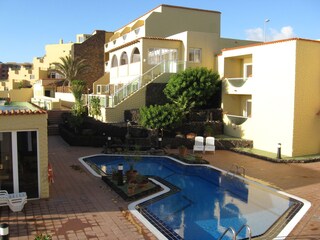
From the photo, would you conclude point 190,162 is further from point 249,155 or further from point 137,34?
point 137,34

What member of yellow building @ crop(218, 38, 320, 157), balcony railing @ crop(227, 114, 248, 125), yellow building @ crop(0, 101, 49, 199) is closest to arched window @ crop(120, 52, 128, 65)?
balcony railing @ crop(227, 114, 248, 125)

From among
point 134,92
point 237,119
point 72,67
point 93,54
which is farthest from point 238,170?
point 93,54

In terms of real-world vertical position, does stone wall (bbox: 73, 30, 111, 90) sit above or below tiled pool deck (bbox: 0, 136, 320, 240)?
above

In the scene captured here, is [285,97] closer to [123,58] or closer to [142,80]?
[142,80]

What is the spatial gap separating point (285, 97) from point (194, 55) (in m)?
10.9

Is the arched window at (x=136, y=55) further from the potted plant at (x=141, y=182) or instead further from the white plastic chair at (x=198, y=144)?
the potted plant at (x=141, y=182)

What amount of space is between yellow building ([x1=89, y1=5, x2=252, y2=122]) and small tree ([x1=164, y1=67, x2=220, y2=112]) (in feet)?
9.00

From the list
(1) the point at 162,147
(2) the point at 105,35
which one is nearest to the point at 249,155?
(1) the point at 162,147

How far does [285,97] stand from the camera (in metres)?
21.3

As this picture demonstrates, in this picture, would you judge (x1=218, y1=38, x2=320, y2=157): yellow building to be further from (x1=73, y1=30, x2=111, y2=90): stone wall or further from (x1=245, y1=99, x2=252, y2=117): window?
(x1=73, y1=30, x2=111, y2=90): stone wall

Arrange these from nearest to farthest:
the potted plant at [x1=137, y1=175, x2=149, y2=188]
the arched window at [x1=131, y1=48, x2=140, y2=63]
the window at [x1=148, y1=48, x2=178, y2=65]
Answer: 1. the potted plant at [x1=137, y1=175, x2=149, y2=188]
2. the window at [x1=148, y1=48, x2=178, y2=65]
3. the arched window at [x1=131, y1=48, x2=140, y2=63]

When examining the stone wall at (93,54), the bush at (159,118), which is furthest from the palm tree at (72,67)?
the bush at (159,118)

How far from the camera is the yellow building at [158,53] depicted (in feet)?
91.1

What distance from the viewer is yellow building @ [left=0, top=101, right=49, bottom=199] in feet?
37.7
